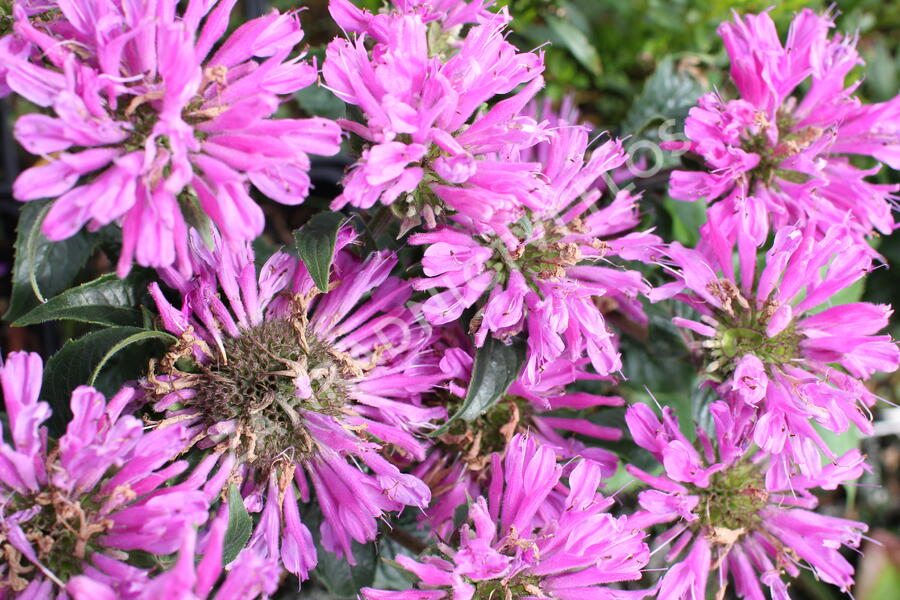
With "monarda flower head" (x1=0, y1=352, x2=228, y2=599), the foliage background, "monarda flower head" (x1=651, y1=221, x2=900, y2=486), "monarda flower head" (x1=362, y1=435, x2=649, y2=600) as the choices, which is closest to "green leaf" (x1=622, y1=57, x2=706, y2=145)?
the foliage background

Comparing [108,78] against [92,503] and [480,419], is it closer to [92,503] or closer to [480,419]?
[92,503]

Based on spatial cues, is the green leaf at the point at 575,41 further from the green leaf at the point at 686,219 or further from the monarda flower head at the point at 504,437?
the monarda flower head at the point at 504,437

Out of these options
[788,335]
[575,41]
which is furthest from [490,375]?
[575,41]

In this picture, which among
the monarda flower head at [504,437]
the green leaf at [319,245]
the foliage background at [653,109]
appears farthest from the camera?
the foliage background at [653,109]

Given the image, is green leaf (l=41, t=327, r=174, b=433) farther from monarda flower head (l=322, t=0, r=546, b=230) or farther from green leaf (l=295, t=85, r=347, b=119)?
green leaf (l=295, t=85, r=347, b=119)

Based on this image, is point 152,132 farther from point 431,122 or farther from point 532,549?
point 532,549

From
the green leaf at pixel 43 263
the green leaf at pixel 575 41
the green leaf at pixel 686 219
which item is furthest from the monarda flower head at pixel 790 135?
the green leaf at pixel 43 263
